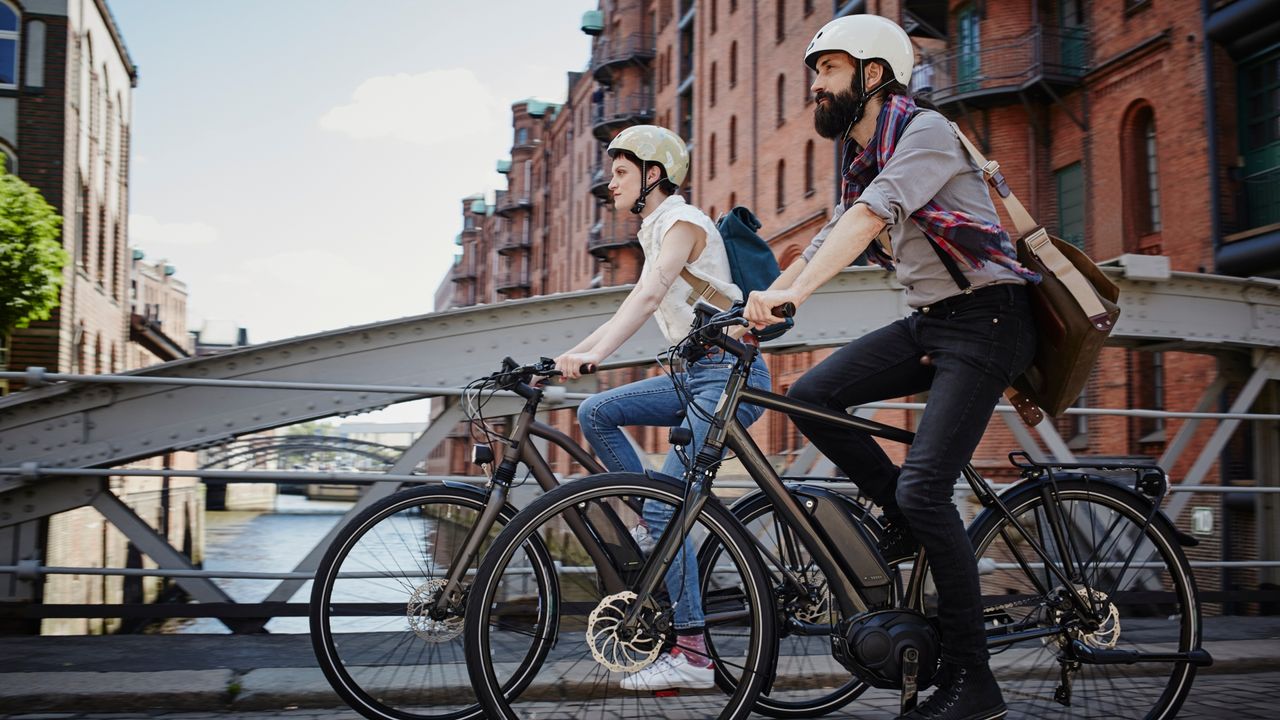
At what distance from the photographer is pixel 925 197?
3.26m

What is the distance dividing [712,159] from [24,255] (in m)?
27.1

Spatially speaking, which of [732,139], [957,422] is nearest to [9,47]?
[732,139]

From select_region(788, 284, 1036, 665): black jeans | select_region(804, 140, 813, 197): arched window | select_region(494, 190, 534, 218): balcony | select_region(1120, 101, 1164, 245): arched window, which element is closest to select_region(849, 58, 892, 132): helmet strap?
select_region(788, 284, 1036, 665): black jeans

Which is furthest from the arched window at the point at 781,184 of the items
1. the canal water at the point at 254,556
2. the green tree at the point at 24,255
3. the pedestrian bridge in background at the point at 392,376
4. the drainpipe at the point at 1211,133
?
the pedestrian bridge in background at the point at 392,376

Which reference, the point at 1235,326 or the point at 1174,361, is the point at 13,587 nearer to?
the point at 1235,326

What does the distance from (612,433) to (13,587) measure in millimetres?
3613

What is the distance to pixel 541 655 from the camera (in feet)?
11.8

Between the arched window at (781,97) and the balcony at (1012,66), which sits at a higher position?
the arched window at (781,97)

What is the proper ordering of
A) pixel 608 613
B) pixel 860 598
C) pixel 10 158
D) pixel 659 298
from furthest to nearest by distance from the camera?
pixel 10 158 → pixel 659 298 → pixel 860 598 → pixel 608 613

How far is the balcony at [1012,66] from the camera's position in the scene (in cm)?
2134

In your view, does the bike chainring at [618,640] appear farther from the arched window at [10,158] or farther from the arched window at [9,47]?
the arched window at [9,47]

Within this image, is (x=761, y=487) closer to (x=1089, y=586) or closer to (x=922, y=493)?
(x=922, y=493)

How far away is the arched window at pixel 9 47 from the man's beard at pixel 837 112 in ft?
88.5

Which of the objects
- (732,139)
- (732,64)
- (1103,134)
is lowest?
(1103,134)
